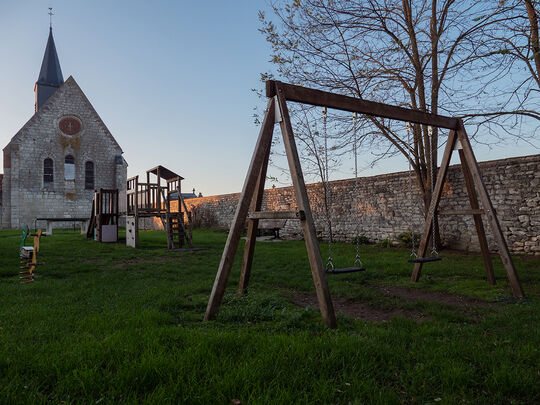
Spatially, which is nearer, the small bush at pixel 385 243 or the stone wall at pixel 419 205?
the stone wall at pixel 419 205

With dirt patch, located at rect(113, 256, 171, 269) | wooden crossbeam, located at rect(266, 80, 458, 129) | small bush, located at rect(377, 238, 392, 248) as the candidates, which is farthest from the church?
wooden crossbeam, located at rect(266, 80, 458, 129)

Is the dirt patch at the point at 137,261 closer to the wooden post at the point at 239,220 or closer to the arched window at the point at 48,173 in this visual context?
the wooden post at the point at 239,220

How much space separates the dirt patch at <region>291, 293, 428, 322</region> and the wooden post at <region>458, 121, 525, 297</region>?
1636 millimetres

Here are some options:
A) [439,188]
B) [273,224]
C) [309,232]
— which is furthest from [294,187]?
[273,224]

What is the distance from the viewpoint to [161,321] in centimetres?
322

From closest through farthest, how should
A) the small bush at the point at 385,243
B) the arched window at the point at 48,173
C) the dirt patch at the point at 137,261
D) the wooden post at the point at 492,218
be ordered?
the wooden post at the point at 492,218 → the dirt patch at the point at 137,261 → the small bush at the point at 385,243 → the arched window at the point at 48,173

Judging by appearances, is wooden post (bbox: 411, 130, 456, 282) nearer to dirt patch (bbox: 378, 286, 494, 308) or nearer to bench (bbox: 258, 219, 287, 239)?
dirt patch (bbox: 378, 286, 494, 308)

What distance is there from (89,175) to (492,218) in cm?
2599

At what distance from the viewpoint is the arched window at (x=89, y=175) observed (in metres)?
25.0

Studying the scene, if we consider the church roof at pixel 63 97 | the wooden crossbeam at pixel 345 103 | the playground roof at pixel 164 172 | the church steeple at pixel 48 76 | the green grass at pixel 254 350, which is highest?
the church steeple at pixel 48 76

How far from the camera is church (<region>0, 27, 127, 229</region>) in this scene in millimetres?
22656

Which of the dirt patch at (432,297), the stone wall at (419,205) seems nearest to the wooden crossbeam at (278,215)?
the stone wall at (419,205)

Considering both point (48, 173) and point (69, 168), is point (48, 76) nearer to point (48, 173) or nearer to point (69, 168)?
point (69, 168)

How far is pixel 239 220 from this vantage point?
355cm
